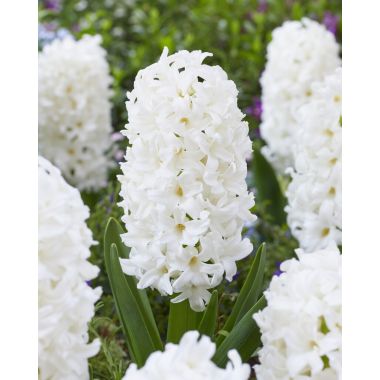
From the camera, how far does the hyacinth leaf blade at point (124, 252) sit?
6.14 feet

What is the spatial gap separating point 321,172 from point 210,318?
30.7 inches

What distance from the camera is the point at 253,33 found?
15.7ft

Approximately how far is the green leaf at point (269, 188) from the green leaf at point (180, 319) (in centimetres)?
145

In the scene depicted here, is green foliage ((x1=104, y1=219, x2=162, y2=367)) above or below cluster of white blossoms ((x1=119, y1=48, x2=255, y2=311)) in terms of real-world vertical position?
below

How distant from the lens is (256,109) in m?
4.42

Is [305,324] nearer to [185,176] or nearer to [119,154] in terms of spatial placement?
[185,176]

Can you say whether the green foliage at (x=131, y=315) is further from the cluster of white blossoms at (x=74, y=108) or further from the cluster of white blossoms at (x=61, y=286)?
the cluster of white blossoms at (x=74, y=108)

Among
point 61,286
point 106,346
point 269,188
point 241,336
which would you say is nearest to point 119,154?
point 269,188

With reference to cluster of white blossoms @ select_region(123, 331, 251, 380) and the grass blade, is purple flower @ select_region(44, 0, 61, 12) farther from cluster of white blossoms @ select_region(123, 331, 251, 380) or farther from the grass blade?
cluster of white blossoms @ select_region(123, 331, 251, 380)

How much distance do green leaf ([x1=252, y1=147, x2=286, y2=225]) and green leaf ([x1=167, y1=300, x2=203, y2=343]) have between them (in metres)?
1.45

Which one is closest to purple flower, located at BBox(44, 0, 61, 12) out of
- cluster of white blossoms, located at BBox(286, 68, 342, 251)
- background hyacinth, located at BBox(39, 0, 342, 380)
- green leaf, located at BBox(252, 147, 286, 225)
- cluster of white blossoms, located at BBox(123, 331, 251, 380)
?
background hyacinth, located at BBox(39, 0, 342, 380)

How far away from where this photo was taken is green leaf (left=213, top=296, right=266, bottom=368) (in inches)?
68.0
